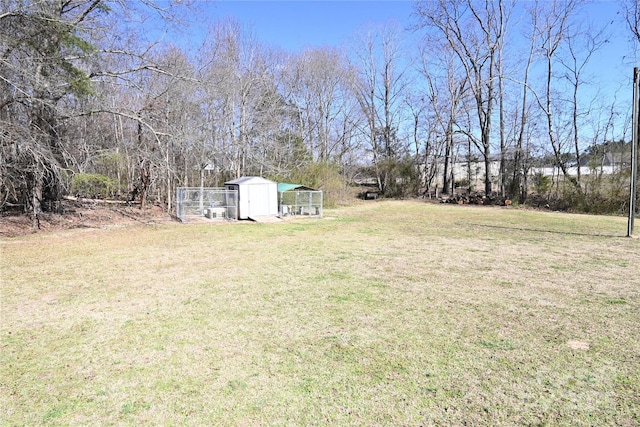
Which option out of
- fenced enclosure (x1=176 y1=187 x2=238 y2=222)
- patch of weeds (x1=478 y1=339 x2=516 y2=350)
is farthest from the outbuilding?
patch of weeds (x1=478 y1=339 x2=516 y2=350)

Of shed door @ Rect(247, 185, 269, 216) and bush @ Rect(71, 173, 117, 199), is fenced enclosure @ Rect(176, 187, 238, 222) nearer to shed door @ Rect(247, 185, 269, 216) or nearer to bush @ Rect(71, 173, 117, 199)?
shed door @ Rect(247, 185, 269, 216)

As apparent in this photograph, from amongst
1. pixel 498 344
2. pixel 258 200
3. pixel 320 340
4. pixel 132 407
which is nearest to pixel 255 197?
pixel 258 200

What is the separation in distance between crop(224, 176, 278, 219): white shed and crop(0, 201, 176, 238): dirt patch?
293 centimetres

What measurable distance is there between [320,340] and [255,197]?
1305 cm

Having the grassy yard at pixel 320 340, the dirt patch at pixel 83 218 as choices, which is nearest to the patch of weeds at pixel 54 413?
the grassy yard at pixel 320 340

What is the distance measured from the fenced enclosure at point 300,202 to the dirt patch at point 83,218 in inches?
191

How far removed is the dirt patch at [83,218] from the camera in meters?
11.4

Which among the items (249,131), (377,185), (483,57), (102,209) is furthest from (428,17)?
(102,209)

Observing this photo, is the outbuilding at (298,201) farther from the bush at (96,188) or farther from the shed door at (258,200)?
the bush at (96,188)

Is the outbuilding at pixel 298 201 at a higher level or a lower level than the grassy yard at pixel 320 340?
higher

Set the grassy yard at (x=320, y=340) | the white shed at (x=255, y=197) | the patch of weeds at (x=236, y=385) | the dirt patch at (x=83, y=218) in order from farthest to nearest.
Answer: the white shed at (x=255, y=197) → the dirt patch at (x=83, y=218) → the patch of weeds at (x=236, y=385) → the grassy yard at (x=320, y=340)

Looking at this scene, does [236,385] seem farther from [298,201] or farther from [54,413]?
[298,201]

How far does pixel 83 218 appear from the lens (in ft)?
45.1

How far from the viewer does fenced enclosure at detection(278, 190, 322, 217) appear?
17.1m
